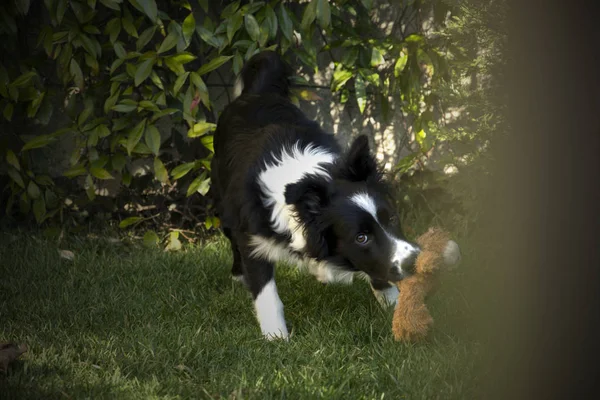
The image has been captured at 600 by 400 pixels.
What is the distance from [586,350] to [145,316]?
2891mm

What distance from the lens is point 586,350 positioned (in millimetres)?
982

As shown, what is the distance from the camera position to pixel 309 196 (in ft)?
10.6

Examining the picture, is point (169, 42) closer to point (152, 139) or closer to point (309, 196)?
point (152, 139)

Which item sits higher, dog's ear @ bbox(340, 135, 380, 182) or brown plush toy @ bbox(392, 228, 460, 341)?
dog's ear @ bbox(340, 135, 380, 182)

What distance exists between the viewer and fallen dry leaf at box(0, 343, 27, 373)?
2744 mm

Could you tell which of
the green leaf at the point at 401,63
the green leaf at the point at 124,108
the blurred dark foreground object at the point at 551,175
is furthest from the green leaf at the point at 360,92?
the blurred dark foreground object at the point at 551,175

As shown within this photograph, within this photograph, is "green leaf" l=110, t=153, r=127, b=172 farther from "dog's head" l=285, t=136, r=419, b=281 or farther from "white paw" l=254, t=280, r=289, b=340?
"dog's head" l=285, t=136, r=419, b=281

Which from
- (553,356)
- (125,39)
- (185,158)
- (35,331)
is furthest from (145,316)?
(553,356)

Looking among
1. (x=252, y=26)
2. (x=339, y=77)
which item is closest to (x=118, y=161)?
(x=252, y=26)

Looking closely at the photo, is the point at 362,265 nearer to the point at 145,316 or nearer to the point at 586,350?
the point at 145,316

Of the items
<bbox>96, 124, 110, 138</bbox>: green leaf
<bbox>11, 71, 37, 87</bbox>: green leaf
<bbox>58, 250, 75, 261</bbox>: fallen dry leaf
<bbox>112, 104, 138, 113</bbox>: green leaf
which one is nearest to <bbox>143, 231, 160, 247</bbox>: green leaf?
<bbox>58, 250, 75, 261</bbox>: fallen dry leaf

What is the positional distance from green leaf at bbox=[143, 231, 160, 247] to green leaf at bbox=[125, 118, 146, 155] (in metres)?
0.63

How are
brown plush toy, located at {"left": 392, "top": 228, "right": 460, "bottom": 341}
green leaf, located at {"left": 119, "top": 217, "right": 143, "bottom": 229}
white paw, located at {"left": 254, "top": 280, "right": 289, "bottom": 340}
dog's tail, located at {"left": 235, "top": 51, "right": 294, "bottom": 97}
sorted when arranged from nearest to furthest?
brown plush toy, located at {"left": 392, "top": 228, "right": 460, "bottom": 341} < white paw, located at {"left": 254, "top": 280, "right": 289, "bottom": 340} < dog's tail, located at {"left": 235, "top": 51, "right": 294, "bottom": 97} < green leaf, located at {"left": 119, "top": 217, "right": 143, "bottom": 229}

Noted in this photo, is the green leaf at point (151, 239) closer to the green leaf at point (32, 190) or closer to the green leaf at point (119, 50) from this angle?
the green leaf at point (32, 190)
